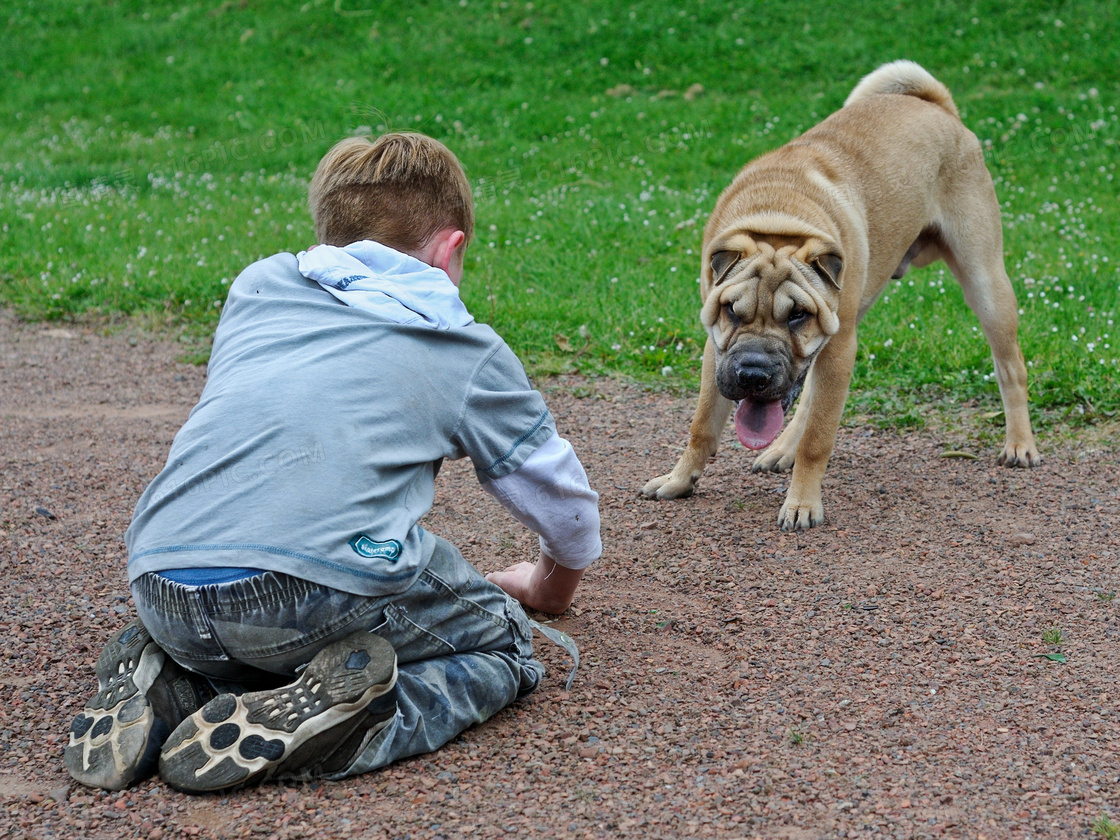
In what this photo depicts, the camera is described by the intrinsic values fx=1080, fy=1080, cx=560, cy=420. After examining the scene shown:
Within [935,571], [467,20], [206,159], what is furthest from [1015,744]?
[467,20]

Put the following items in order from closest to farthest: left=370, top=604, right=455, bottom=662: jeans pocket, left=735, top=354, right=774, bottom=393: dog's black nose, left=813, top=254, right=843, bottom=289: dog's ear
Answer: left=370, top=604, right=455, bottom=662: jeans pocket
left=735, top=354, right=774, bottom=393: dog's black nose
left=813, top=254, right=843, bottom=289: dog's ear

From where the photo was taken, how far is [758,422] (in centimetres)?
416

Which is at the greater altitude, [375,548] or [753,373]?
[375,548]

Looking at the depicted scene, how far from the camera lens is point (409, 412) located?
97.9 inches

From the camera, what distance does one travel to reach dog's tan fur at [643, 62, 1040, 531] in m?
4.07

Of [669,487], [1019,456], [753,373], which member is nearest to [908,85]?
[1019,456]

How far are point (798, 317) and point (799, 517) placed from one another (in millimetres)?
801

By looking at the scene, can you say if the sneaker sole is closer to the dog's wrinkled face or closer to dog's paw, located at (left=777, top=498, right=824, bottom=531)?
the dog's wrinkled face

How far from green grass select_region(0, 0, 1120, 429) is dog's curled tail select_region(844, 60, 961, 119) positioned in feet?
4.30

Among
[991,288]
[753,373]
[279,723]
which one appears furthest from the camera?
[991,288]

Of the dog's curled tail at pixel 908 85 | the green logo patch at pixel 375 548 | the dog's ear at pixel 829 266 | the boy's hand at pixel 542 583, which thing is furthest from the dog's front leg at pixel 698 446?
the green logo patch at pixel 375 548

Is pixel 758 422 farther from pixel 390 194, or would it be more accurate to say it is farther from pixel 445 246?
pixel 390 194

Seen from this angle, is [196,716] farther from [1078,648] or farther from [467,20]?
[467,20]

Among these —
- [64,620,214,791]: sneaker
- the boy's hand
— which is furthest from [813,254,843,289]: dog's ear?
[64,620,214,791]: sneaker
